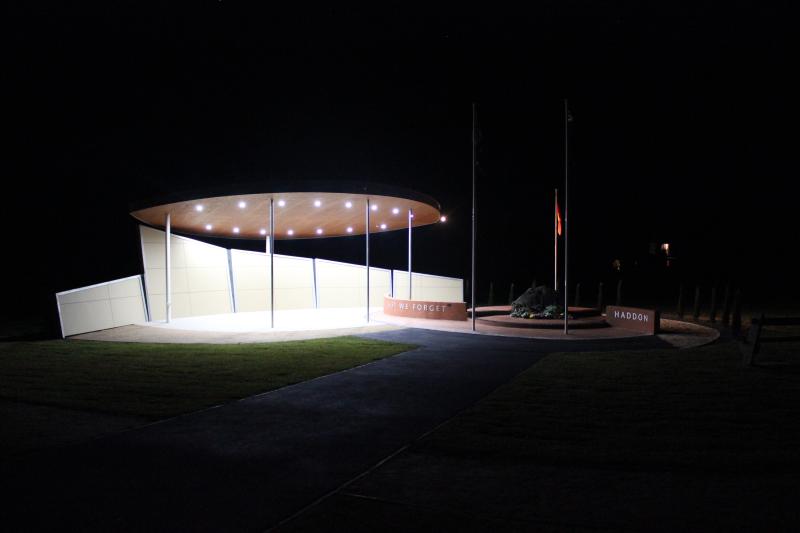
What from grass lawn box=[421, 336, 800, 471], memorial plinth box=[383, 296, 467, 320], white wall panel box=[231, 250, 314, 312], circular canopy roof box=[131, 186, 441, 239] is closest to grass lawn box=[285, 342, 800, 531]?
grass lawn box=[421, 336, 800, 471]

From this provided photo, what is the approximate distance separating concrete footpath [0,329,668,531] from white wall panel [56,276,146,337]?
32.8 feet

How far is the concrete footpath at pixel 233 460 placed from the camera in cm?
358

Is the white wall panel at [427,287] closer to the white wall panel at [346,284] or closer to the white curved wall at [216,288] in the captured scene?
the white curved wall at [216,288]

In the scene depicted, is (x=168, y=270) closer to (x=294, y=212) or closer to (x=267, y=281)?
(x=294, y=212)

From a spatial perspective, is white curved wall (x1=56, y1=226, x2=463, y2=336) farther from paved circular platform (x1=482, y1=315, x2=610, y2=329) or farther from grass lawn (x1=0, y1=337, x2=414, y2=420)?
paved circular platform (x1=482, y1=315, x2=610, y2=329)

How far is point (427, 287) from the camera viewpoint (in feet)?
92.8

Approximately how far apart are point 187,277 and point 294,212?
4944mm

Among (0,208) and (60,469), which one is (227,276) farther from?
(0,208)

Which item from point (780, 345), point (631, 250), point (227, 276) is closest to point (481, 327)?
point (780, 345)

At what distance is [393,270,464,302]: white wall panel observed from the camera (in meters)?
27.6

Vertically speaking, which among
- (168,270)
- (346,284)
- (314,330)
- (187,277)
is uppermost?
(168,270)

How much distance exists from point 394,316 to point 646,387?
12.4 m

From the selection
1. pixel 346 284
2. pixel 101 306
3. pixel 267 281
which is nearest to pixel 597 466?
pixel 101 306

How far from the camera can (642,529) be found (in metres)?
3.35
